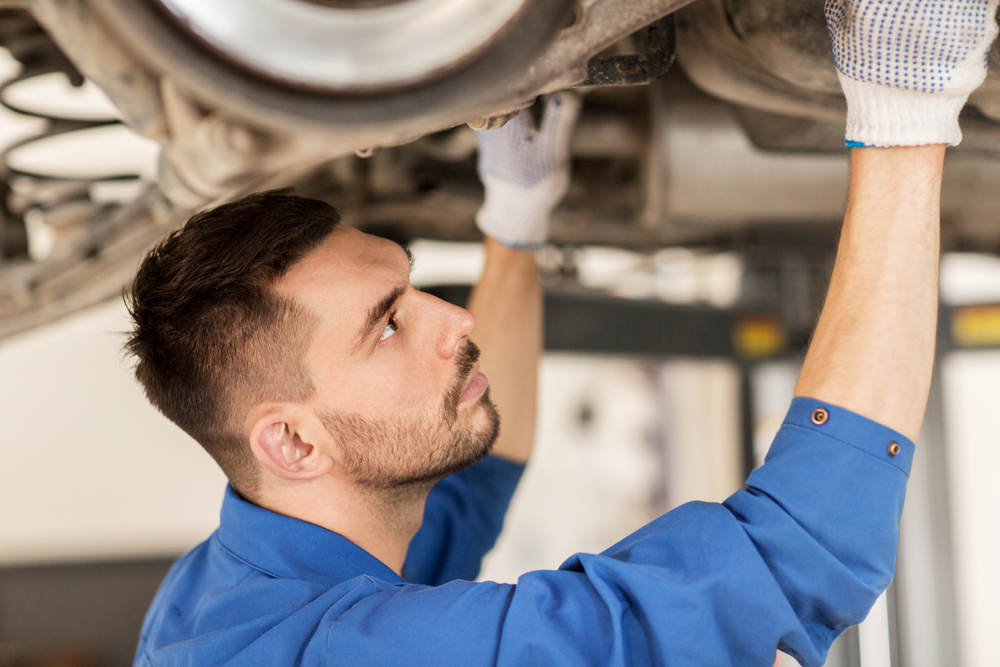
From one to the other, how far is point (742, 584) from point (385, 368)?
36cm

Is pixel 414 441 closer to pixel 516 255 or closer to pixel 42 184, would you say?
pixel 516 255

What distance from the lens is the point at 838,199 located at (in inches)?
41.1

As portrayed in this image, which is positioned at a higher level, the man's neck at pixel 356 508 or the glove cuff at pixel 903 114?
the glove cuff at pixel 903 114

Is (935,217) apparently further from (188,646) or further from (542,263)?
(542,263)

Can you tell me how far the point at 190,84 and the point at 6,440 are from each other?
3142mm

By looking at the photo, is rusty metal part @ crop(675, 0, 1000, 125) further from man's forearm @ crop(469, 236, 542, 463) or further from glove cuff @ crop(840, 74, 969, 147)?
man's forearm @ crop(469, 236, 542, 463)

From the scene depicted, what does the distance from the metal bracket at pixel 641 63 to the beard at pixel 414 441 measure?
30 cm

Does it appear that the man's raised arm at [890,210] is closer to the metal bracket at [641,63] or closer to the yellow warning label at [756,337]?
the metal bracket at [641,63]

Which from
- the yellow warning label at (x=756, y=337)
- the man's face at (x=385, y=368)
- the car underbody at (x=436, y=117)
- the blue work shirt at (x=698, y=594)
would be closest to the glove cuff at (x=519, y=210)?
the car underbody at (x=436, y=117)

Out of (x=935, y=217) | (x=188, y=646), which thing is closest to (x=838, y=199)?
(x=935, y=217)

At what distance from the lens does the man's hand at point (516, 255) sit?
914 mm

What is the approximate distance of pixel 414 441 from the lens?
0.74 m

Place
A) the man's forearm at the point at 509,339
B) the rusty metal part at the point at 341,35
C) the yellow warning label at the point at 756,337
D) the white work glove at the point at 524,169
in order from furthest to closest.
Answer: the yellow warning label at the point at 756,337, the man's forearm at the point at 509,339, the white work glove at the point at 524,169, the rusty metal part at the point at 341,35

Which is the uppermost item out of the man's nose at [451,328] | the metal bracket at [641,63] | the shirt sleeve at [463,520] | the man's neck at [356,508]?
the metal bracket at [641,63]
